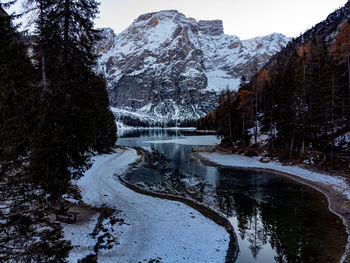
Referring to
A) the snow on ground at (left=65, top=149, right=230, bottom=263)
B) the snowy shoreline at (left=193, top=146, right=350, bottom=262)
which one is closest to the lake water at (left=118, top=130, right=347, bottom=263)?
the snowy shoreline at (left=193, top=146, right=350, bottom=262)

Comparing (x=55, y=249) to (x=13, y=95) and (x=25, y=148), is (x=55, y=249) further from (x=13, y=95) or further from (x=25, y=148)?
(x=13, y=95)

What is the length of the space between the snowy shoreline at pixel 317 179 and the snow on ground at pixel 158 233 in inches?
248

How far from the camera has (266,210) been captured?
56.0 feet

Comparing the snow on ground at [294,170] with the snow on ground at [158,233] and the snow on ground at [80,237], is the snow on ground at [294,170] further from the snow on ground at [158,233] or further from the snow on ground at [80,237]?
the snow on ground at [80,237]

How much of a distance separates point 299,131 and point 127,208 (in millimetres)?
28500

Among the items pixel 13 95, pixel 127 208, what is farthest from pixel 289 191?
pixel 13 95

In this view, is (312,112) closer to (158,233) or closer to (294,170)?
(294,170)

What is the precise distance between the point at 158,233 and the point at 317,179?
21039 mm

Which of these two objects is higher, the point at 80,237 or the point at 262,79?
the point at 262,79

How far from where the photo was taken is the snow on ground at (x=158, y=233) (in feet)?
33.2

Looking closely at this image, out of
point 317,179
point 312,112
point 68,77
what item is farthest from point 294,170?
point 68,77

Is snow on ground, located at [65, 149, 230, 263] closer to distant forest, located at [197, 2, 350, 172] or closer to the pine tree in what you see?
the pine tree

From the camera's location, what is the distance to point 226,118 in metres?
55.4

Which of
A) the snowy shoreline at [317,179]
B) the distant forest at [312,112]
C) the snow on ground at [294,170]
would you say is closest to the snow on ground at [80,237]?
the snowy shoreline at [317,179]
